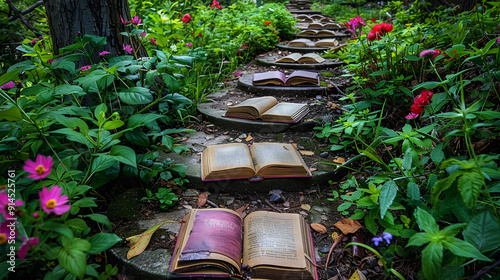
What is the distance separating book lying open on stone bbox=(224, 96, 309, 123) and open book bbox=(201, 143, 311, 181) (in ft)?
1.77

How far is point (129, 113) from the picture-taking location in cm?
179

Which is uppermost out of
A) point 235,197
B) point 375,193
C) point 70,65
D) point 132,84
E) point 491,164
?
point 70,65

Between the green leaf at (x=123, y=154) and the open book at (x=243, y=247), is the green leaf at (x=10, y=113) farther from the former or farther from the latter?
the open book at (x=243, y=247)

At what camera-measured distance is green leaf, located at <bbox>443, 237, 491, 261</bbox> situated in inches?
35.3

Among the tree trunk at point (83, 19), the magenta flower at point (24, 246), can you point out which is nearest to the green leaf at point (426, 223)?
the magenta flower at point (24, 246)

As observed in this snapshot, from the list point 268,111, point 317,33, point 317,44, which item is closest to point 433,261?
point 268,111

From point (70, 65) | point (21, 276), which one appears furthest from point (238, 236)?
point (70, 65)

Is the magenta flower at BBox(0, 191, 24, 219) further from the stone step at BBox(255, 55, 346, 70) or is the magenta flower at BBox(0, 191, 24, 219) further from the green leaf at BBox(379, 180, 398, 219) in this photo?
the stone step at BBox(255, 55, 346, 70)

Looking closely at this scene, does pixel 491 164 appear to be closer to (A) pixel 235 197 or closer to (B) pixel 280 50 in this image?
(A) pixel 235 197

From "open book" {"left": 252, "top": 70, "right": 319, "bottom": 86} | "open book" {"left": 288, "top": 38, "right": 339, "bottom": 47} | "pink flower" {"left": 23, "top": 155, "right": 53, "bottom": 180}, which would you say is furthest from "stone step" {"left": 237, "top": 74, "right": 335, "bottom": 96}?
"pink flower" {"left": 23, "top": 155, "right": 53, "bottom": 180}

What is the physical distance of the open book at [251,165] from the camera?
1877 millimetres

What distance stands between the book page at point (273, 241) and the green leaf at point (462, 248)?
0.58 metres

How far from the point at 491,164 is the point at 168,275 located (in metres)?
1.39

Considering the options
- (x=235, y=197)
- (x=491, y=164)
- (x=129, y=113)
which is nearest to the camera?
(x=491, y=164)
